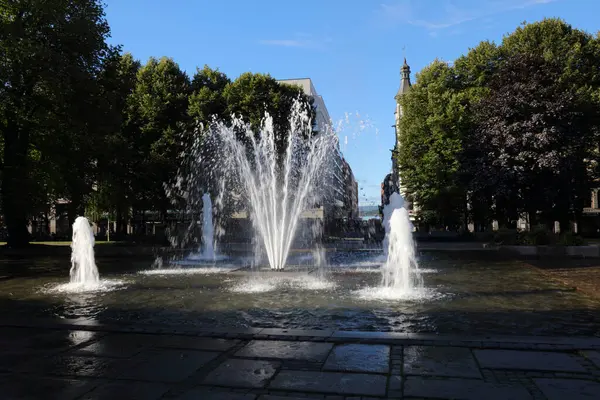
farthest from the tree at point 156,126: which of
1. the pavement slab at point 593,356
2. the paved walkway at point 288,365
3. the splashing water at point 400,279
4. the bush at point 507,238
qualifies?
the pavement slab at point 593,356

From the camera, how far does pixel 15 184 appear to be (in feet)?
77.8

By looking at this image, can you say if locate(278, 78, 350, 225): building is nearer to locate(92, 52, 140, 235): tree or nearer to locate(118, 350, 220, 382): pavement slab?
locate(92, 52, 140, 235): tree

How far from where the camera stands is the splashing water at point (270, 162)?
19.5m

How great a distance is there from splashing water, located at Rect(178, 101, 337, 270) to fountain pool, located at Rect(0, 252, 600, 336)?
5502 millimetres

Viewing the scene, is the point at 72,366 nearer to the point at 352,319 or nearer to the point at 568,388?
the point at 352,319

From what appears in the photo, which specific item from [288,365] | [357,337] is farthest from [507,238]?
[288,365]

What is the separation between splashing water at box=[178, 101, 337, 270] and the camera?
19.5m

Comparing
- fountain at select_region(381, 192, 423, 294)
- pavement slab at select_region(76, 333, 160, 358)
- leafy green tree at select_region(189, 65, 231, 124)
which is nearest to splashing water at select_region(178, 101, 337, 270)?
leafy green tree at select_region(189, 65, 231, 124)

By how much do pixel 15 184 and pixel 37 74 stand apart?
5.42 metres

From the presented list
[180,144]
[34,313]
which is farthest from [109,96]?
[34,313]

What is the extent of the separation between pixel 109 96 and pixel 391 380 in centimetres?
2645

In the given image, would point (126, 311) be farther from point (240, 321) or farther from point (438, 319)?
point (438, 319)

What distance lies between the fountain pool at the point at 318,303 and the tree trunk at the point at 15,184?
10.8 m

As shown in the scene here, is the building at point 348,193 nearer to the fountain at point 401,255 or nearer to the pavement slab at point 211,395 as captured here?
the fountain at point 401,255
